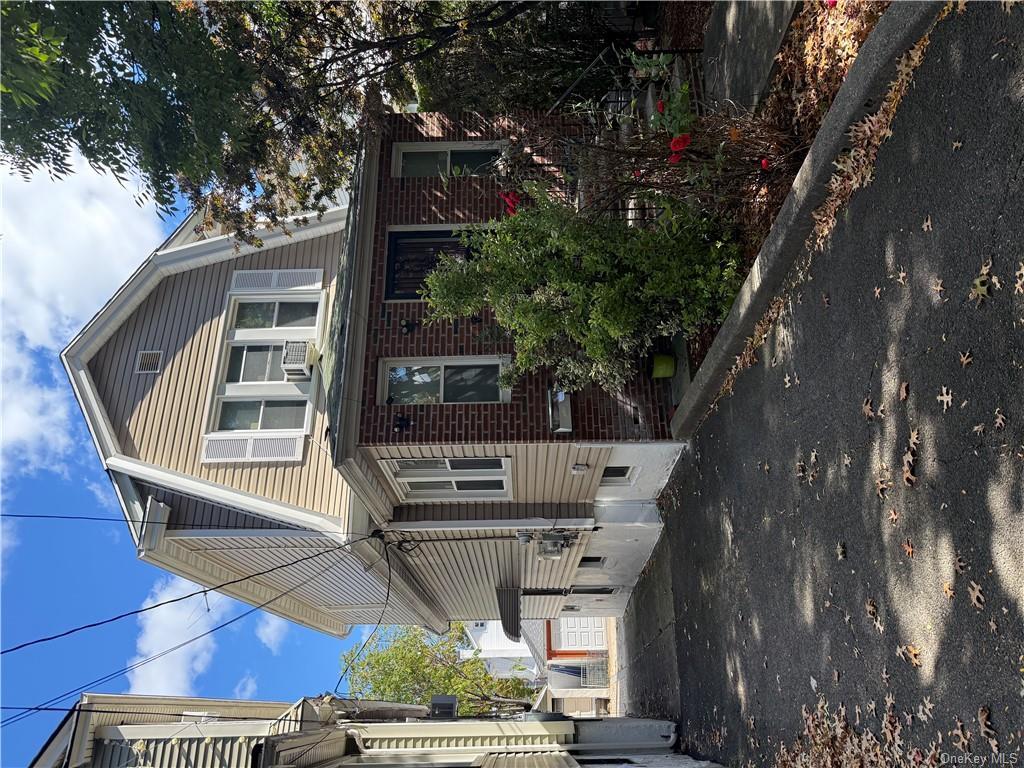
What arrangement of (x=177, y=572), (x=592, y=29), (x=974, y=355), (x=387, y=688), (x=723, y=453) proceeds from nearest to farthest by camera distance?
(x=974, y=355) → (x=723, y=453) → (x=177, y=572) → (x=592, y=29) → (x=387, y=688)

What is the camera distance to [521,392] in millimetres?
9609

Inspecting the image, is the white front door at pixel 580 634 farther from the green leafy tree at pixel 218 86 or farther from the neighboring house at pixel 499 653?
the green leafy tree at pixel 218 86

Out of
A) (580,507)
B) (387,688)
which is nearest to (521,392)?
(580,507)

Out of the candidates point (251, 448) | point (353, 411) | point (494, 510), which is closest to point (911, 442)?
point (353, 411)

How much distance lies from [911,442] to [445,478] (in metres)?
7.35

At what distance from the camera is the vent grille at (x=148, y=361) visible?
11.2 metres

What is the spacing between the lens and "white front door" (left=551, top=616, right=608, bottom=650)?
26.9 metres

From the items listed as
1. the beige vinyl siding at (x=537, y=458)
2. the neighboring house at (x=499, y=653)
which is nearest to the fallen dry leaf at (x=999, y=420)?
the beige vinyl siding at (x=537, y=458)

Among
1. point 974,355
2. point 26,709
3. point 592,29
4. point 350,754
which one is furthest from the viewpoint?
point 592,29

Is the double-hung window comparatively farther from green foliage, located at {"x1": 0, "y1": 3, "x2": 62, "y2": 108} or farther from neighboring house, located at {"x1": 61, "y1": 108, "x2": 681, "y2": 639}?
green foliage, located at {"x1": 0, "y1": 3, "x2": 62, "y2": 108}

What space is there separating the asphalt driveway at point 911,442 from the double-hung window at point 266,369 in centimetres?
740

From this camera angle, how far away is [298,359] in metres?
10.9

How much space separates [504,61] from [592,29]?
98.9 inches

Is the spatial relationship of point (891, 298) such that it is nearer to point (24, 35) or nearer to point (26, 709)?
point (24, 35)
